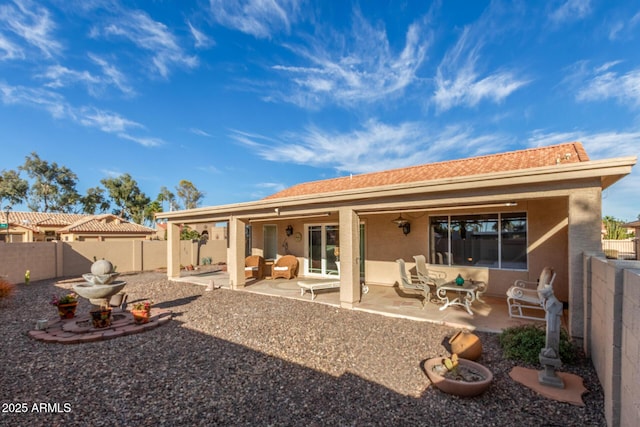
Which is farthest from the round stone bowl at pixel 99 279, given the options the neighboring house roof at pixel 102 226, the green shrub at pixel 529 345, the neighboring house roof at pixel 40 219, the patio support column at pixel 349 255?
the neighboring house roof at pixel 40 219

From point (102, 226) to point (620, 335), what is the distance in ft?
109

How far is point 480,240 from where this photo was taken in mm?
9133

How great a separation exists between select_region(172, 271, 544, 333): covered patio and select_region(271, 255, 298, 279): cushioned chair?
4.71ft

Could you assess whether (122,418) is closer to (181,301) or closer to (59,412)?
(59,412)

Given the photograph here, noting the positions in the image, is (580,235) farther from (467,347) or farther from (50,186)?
(50,186)

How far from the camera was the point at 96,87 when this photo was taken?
48.6ft

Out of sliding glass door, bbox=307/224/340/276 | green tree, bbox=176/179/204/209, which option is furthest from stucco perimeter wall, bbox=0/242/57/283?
green tree, bbox=176/179/204/209

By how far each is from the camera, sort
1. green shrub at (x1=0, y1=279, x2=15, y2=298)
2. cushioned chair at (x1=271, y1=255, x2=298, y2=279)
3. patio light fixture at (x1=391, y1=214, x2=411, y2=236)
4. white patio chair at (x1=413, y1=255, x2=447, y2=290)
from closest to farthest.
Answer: white patio chair at (x1=413, y1=255, x2=447, y2=290), green shrub at (x1=0, y1=279, x2=15, y2=298), patio light fixture at (x1=391, y1=214, x2=411, y2=236), cushioned chair at (x1=271, y1=255, x2=298, y2=279)

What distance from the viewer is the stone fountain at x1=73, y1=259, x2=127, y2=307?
19.5ft

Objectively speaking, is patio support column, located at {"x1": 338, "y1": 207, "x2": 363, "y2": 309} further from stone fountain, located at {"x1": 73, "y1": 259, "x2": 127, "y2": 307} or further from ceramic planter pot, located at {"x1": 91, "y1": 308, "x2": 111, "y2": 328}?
ceramic planter pot, located at {"x1": 91, "y1": 308, "x2": 111, "y2": 328}

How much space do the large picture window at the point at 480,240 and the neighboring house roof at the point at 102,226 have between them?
2811 cm

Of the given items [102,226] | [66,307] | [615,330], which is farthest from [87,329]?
[102,226]

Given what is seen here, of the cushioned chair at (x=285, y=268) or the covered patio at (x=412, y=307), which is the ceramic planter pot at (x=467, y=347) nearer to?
the covered patio at (x=412, y=307)

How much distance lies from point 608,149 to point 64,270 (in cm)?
2578
